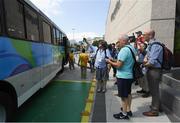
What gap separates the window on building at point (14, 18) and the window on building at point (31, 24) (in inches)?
18.1

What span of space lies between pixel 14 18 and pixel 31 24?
147 centimetres

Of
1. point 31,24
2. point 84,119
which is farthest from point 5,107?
A: point 31,24

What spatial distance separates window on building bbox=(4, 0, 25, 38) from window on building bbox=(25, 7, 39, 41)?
46 cm

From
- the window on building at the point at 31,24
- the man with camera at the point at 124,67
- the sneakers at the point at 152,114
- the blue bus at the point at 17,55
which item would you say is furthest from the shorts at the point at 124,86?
the window on building at the point at 31,24

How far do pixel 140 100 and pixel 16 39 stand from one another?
4.18 m

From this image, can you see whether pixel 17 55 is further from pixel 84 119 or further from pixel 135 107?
pixel 135 107

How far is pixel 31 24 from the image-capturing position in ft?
21.0

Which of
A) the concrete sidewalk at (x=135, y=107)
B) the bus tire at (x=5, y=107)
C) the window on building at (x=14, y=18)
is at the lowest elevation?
the concrete sidewalk at (x=135, y=107)

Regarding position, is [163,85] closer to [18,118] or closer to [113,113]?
[113,113]

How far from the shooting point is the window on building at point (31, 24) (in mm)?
6000

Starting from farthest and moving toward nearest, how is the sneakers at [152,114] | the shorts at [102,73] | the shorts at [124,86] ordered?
1. the shorts at [102,73]
2. the sneakers at [152,114]
3. the shorts at [124,86]

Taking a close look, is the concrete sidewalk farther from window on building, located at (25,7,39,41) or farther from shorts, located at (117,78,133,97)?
window on building, located at (25,7,39,41)

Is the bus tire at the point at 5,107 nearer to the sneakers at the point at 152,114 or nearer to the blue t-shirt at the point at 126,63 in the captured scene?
the blue t-shirt at the point at 126,63

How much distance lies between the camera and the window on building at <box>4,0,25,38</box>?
14.9ft
